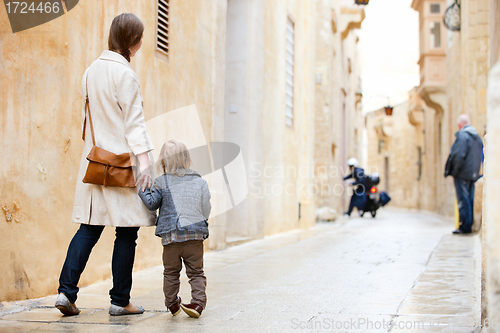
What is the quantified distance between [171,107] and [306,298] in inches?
116

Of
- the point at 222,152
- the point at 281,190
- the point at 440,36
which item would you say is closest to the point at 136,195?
the point at 222,152

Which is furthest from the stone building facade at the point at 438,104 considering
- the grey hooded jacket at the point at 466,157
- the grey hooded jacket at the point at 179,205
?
the grey hooded jacket at the point at 179,205

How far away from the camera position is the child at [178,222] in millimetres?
3475

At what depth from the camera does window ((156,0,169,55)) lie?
244 inches

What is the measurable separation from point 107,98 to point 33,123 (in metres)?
0.86

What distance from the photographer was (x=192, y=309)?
3.39m

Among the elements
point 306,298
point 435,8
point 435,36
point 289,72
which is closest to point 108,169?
point 306,298

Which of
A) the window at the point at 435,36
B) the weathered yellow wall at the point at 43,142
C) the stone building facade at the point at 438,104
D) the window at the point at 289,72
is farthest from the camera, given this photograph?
the window at the point at 435,36

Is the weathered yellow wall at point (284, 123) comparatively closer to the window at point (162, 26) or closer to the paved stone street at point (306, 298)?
the paved stone street at point (306, 298)

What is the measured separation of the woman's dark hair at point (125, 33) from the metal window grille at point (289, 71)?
8.09 metres

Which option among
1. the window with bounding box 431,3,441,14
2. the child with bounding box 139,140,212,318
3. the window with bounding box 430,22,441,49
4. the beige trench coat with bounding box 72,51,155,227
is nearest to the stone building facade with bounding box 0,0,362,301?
the beige trench coat with bounding box 72,51,155,227

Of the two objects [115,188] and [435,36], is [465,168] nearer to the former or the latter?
[115,188]

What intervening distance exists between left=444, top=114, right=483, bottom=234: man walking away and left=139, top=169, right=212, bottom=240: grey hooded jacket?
7174 millimetres

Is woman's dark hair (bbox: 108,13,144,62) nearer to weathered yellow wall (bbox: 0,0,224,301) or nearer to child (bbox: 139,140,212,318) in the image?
child (bbox: 139,140,212,318)
